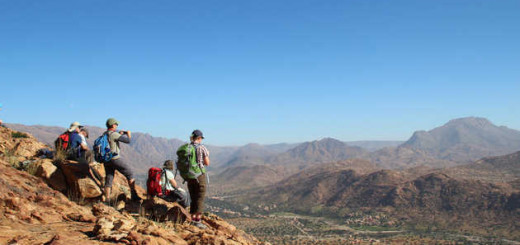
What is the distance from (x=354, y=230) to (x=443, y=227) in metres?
32.4

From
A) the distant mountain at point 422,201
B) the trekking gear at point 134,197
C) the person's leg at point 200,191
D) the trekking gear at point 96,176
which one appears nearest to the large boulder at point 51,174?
the trekking gear at point 96,176

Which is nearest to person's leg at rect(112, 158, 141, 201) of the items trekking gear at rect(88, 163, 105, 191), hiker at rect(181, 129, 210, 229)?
trekking gear at rect(88, 163, 105, 191)

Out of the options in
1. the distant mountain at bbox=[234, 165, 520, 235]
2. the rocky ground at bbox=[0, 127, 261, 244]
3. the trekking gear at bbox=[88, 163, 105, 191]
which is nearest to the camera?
the rocky ground at bbox=[0, 127, 261, 244]

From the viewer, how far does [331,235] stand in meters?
116

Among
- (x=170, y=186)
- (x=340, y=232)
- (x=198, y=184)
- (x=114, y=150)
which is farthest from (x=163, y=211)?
(x=340, y=232)

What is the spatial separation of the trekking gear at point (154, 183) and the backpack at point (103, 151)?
4.41 feet

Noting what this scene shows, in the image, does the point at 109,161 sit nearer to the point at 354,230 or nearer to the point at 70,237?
the point at 70,237

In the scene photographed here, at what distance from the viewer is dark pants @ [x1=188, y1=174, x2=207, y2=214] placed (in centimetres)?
927

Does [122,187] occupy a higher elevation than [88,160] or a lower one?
lower

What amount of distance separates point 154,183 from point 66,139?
13.3 feet

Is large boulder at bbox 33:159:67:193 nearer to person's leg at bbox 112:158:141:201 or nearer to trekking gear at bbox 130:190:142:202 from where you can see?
person's leg at bbox 112:158:141:201

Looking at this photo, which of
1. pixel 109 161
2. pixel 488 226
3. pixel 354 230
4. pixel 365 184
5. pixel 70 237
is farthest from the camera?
pixel 365 184

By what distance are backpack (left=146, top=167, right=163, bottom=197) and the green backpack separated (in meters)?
1.40

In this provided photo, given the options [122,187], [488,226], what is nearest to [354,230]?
[488,226]
